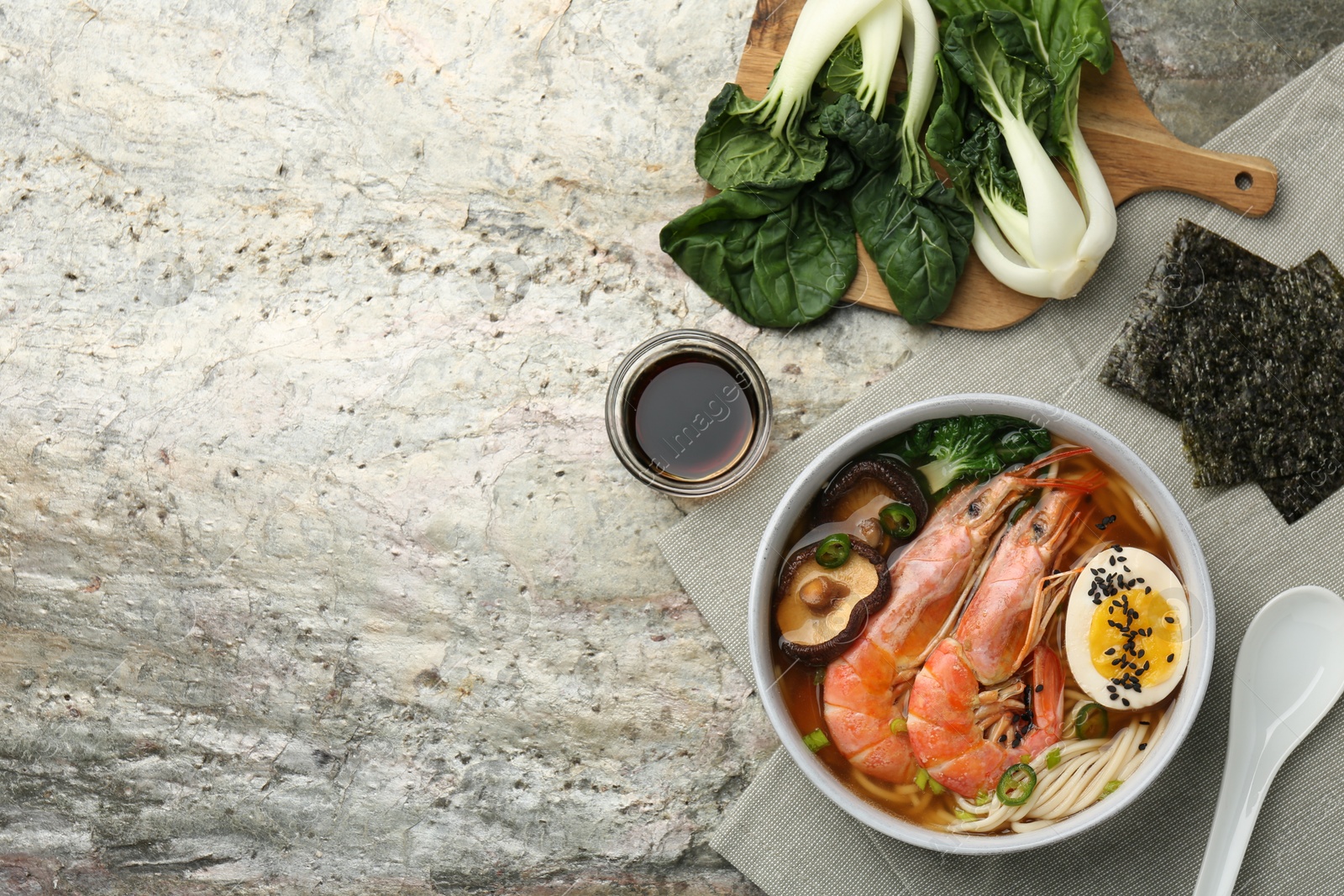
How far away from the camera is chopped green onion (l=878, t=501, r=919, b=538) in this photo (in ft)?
6.71

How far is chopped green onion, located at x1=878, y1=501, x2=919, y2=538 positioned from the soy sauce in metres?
0.33

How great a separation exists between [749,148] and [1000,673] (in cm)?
123

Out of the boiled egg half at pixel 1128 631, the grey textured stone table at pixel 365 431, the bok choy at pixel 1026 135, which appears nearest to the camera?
the boiled egg half at pixel 1128 631

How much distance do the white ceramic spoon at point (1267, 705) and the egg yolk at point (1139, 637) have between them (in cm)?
28

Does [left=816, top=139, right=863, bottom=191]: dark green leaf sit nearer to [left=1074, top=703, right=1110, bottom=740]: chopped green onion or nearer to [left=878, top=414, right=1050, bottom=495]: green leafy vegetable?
[left=878, top=414, right=1050, bottom=495]: green leafy vegetable

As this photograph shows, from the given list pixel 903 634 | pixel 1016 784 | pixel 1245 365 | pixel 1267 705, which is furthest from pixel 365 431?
pixel 1267 705

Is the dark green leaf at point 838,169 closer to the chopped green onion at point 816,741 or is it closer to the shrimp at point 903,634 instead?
the shrimp at point 903,634

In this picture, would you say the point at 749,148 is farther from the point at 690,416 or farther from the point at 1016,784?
the point at 1016,784

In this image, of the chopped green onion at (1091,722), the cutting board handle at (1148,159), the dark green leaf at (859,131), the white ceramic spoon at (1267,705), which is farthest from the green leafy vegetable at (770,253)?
the white ceramic spoon at (1267,705)

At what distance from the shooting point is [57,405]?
2.32m

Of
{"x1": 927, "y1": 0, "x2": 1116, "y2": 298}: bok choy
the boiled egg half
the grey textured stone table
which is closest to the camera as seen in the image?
the boiled egg half

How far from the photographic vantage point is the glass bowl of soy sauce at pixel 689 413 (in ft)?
7.00

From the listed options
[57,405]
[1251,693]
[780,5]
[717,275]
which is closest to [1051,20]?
[780,5]

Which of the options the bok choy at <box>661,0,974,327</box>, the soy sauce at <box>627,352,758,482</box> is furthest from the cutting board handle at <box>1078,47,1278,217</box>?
the soy sauce at <box>627,352,758,482</box>
